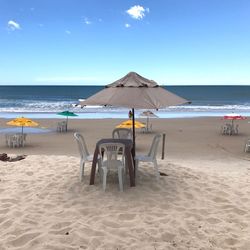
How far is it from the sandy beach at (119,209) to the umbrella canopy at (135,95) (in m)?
1.60

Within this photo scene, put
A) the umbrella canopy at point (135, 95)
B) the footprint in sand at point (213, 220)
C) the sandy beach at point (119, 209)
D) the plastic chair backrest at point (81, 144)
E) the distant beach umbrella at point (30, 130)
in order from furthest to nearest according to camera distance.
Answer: the distant beach umbrella at point (30, 130)
the plastic chair backrest at point (81, 144)
the umbrella canopy at point (135, 95)
the footprint in sand at point (213, 220)
the sandy beach at point (119, 209)

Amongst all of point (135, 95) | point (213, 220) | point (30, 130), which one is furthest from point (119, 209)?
point (30, 130)

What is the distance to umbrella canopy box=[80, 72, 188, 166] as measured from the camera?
627cm

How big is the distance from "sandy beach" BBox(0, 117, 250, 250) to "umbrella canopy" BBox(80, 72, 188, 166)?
1.60 meters

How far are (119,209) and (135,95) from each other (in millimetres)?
2105

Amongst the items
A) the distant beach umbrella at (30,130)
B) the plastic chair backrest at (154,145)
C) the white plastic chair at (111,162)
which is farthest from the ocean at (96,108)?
the distant beach umbrella at (30,130)

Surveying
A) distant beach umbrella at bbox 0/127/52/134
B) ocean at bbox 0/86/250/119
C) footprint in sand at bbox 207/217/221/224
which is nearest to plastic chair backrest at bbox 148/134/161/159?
ocean at bbox 0/86/250/119

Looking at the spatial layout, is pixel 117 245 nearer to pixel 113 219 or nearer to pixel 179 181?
pixel 113 219

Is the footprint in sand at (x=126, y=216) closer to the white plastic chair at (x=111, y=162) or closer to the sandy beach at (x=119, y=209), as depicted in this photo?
the sandy beach at (x=119, y=209)

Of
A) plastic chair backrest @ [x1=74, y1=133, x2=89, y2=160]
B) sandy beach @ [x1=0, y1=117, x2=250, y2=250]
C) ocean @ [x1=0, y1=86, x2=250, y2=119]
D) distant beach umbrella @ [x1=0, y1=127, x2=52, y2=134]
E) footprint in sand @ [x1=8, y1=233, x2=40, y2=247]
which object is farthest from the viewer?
ocean @ [x1=0, y1=86, x2=250, y2=119]

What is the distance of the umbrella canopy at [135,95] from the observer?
6.27 meters

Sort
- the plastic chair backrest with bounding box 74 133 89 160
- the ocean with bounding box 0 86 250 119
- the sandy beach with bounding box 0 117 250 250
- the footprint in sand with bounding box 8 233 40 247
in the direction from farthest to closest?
the ocean with bounding box 0 86 250 119
the plastic chair backrest with bounding box 74 133 89 160
the sandy beach with bounding box 0 117 250 250
the footprint in sand with bounding box 8 233 40 247

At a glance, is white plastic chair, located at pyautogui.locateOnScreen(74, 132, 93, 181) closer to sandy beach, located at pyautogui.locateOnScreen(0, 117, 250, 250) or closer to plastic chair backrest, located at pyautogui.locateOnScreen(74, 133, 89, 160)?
plastic chair backrest, located at pyautogui.locateOnScreen(74, 133, 89, 160)

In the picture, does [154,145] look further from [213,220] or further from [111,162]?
[213,220]
